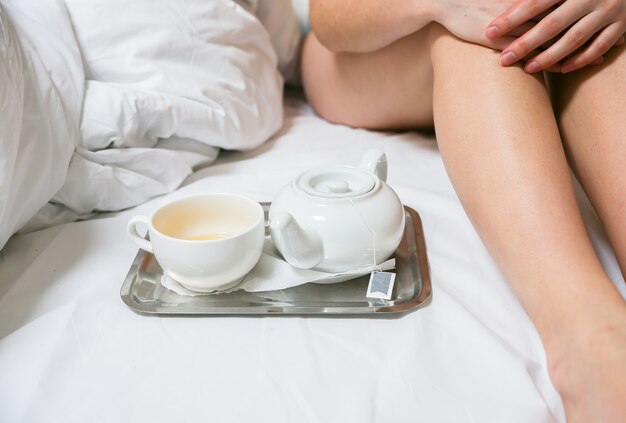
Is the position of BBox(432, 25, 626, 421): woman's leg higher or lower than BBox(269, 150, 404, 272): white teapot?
higher

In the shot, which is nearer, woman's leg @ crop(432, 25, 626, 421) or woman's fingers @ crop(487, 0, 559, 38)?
woman's leg @ crop(432, 25, 626, 421)

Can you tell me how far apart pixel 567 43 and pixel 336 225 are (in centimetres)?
30

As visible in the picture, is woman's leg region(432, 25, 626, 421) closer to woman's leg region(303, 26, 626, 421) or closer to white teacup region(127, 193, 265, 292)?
woman's leg region(303, 26, 626, 421)

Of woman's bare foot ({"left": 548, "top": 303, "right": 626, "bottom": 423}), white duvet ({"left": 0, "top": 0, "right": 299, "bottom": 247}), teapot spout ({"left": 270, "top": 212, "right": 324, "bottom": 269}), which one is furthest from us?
white duvet ({"left": 0, "top": 0, "right": 299, "bottom": 247})

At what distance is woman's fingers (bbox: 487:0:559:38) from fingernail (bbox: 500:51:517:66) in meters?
0.02

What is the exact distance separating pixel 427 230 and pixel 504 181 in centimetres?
14

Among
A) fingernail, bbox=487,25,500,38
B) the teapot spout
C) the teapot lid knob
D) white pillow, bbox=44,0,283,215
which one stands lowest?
white pillow, bbox=44,0,283,215

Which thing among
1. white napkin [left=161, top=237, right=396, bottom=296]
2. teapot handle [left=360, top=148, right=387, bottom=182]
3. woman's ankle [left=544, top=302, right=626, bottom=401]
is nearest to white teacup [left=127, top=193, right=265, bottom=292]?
white napkin [left=161, top=237, right=396, bottom=296]

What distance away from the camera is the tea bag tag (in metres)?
0.56

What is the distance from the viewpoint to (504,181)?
56cm

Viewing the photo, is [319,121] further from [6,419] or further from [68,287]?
[6,419]

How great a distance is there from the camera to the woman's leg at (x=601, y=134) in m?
0.60

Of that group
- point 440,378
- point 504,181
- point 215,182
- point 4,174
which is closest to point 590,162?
point 504,181

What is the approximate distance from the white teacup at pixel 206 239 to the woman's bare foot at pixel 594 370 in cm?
26
